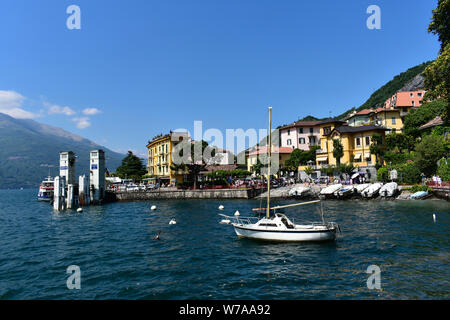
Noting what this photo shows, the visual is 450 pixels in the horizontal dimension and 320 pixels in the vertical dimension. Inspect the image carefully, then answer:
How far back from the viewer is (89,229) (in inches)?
1211

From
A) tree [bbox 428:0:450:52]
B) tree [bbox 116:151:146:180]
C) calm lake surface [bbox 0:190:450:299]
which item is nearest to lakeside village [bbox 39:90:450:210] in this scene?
tree [bbox 428:0:450:52]

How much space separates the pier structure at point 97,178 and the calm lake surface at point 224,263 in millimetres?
30787

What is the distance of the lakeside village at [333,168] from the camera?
49.4 meters

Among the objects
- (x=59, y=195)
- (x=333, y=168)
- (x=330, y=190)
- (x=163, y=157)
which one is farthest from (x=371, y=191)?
(x=163, y=157)

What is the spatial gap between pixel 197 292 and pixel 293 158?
66.8 m

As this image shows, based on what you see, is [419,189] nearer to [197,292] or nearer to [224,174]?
[224,174]

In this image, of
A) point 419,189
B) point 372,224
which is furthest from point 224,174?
point 372,224

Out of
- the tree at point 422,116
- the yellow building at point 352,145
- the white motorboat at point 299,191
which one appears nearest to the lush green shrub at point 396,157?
the yellow building at point 352,145

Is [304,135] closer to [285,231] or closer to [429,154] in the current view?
[429,154]

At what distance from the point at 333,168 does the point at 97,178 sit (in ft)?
176

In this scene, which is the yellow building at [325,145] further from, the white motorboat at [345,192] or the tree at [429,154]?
the tree at [429,154]

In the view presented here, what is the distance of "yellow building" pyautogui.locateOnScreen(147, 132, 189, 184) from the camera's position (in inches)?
3270

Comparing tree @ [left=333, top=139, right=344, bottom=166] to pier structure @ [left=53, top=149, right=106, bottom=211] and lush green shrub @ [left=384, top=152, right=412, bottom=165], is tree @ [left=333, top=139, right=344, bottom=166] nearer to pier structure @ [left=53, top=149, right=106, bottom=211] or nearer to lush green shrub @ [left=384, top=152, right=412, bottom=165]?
lush green shrub @ [left=384, top=152, right=412, bottom=165]
